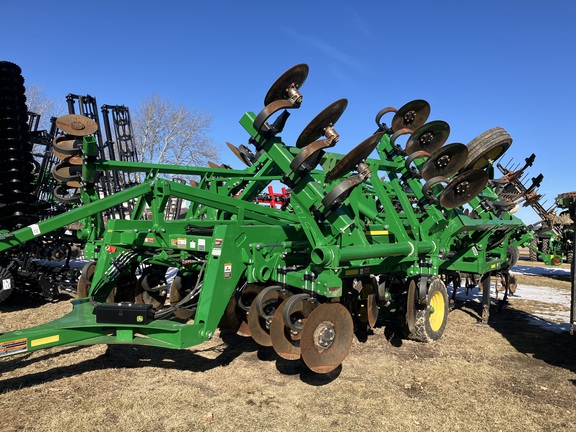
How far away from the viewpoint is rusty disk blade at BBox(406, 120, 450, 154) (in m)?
6.93

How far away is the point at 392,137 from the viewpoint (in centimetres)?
738

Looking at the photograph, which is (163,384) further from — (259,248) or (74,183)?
(74,183)

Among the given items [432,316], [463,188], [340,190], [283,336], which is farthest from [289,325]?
[463,188]

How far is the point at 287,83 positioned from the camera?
194 inches

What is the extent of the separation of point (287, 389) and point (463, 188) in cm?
361

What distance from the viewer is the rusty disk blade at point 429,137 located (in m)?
6.93

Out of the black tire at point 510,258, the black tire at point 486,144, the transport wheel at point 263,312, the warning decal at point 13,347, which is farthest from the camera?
the black tire at point 510,258

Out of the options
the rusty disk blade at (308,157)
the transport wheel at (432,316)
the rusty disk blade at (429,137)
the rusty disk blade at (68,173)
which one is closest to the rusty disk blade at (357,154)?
the rusty disk blade at (308,157)

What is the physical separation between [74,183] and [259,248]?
342 cm

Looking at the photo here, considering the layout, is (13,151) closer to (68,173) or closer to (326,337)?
(68,173)

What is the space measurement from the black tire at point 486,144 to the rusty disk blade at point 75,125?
566 cm

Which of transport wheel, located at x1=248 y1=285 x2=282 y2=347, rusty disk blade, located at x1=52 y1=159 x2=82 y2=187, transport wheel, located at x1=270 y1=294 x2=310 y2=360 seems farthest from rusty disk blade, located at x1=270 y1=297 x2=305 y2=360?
rusty disk blade, located at x1=52 y1=159 x2=82 y2=187

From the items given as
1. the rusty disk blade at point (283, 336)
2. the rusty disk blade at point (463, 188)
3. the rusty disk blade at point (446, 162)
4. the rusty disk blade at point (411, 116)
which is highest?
the rusty disk blade at point (411, 116)

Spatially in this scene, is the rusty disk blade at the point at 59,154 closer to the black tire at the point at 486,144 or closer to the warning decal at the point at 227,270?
the warning decal at the point at 227,270
